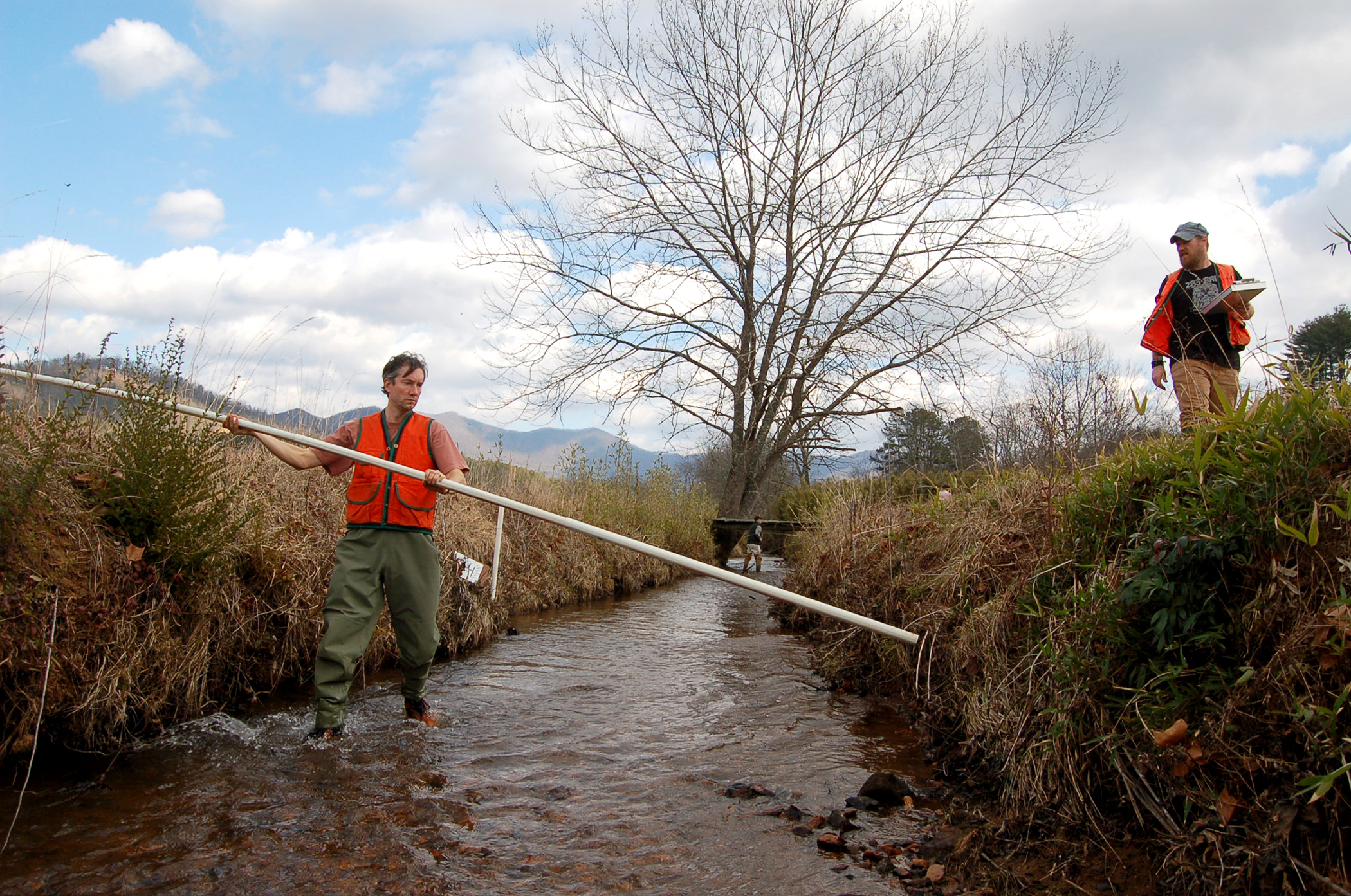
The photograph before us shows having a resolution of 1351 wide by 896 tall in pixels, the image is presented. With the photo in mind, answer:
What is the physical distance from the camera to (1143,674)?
2.97 meters

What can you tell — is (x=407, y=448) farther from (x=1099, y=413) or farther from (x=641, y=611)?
(x=641, y=611)

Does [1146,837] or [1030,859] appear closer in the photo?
[1146,837]

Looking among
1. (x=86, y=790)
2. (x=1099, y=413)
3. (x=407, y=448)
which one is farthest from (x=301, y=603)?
(x=1099, y=413)

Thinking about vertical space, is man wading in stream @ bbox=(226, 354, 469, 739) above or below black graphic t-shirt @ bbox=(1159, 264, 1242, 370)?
below

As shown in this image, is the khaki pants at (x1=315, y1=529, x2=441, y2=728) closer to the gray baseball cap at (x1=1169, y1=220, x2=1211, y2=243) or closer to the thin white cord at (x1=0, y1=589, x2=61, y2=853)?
the thin white cord at (x1=0, y1=589, x2=61, y2=853)

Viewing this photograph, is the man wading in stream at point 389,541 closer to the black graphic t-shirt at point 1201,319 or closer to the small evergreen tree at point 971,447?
Result: the small evergreen tree at point 971,447

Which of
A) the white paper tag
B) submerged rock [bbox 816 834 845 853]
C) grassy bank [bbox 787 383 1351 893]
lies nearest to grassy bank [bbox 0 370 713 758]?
the white paper tag

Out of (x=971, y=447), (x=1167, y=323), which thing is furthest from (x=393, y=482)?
(x=971, y=447)

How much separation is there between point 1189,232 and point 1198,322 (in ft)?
2.07

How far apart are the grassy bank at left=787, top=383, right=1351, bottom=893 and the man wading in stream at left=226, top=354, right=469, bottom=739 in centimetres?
317

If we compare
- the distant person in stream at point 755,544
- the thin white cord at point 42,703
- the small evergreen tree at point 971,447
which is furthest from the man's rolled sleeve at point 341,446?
the distant person in stream at point 755,544

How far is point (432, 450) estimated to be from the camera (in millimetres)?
5074

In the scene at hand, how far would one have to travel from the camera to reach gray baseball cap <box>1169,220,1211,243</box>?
220 inches

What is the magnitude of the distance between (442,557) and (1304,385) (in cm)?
658
